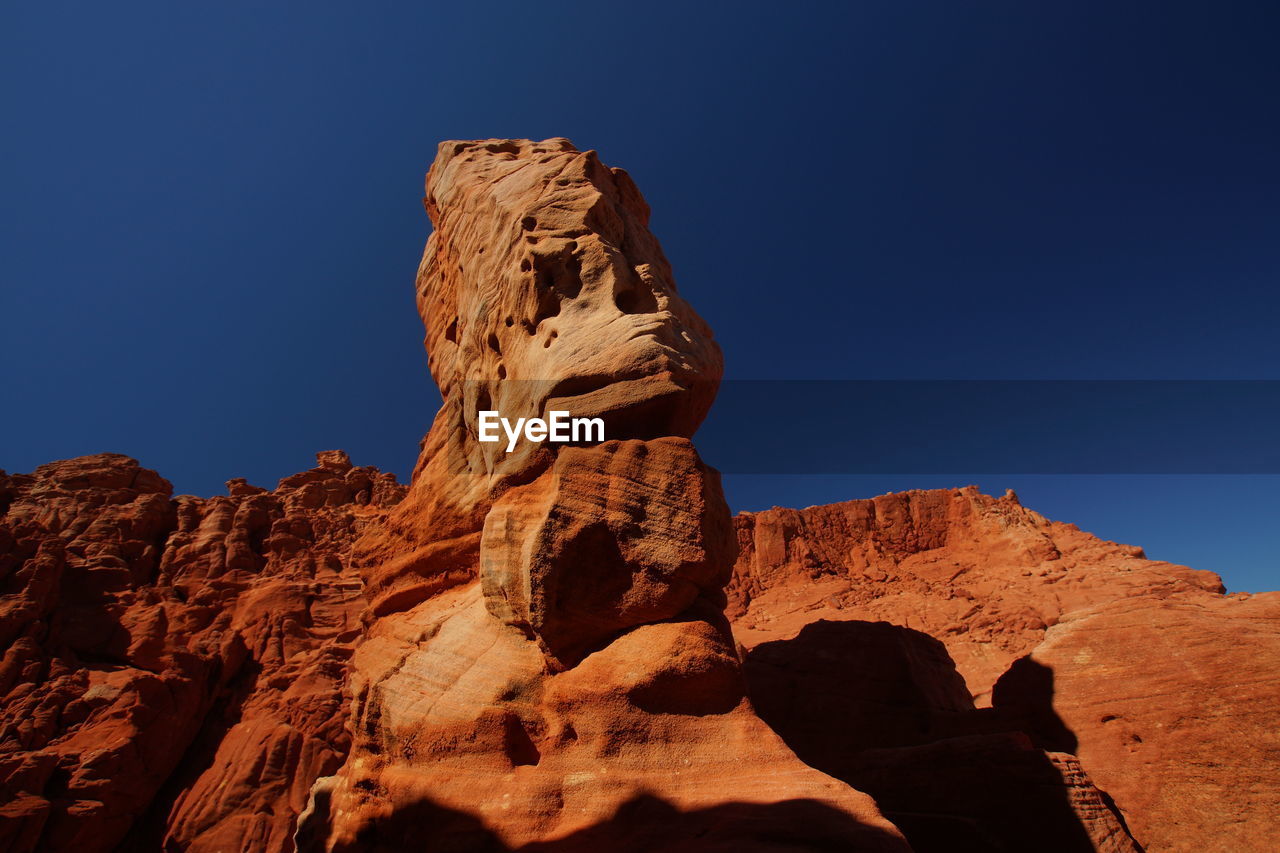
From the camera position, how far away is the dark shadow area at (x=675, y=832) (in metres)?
3.81

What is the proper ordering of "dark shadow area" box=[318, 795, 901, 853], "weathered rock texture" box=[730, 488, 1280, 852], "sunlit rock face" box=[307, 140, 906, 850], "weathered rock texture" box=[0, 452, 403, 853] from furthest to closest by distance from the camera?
"weathered rock texture" box=[0, 452, 403, 853] < "weathered rock texture" box=[730, 488, 1280, 852] < "sunlit rock face" box=[307, 140, 906, 850] < "dark shadow area" box=[318, 795, 901, 853]

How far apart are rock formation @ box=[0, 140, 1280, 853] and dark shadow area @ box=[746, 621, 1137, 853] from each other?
4cm

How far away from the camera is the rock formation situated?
492cm

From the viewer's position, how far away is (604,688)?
5.10 metres

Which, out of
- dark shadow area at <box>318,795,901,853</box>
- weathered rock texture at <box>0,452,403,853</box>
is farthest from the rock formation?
weathered rock texture at <box>0,452,403,853</box>

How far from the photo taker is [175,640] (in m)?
20.4

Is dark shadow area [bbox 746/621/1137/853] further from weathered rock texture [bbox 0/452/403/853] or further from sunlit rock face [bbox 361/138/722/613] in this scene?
Answer: weathered rock texture [bbox 0/452/403/853]

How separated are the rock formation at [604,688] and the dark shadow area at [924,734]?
4 centimetres

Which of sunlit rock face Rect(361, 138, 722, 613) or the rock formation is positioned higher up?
sunlit rock face Rect(361, 138, 722, 613)

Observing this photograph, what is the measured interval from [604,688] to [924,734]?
7.89 m

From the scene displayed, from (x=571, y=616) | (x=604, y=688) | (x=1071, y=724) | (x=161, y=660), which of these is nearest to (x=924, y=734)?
(x=1071, y=724)

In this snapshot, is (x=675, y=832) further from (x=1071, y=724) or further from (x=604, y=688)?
(x=1071, y=724)

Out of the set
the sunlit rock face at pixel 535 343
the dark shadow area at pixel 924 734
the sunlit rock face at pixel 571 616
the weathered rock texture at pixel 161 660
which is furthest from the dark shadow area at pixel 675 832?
the weathered rock texture at pixel 161 660

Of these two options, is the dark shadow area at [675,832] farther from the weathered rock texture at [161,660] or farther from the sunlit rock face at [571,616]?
the weathered rock texture at [161,660]
